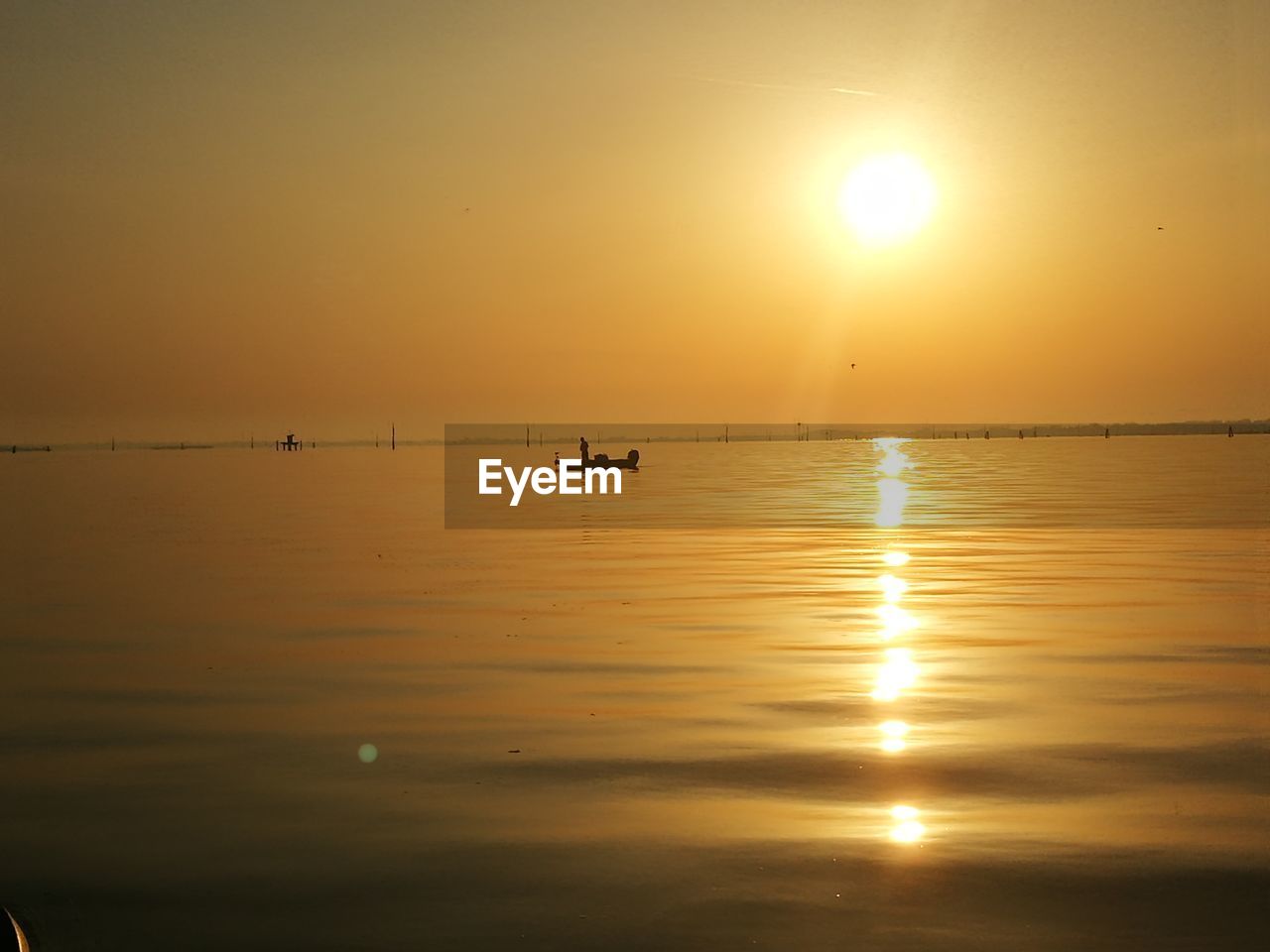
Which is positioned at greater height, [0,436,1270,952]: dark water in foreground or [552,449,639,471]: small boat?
[552,449,639,471]: small boat

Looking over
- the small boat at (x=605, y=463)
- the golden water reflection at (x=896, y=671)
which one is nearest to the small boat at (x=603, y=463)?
the small boat at (x=605, y=463)

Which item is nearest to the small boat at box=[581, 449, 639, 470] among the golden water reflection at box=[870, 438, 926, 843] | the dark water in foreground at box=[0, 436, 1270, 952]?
the golden water reflection at box=[870, 438, 926, 843]

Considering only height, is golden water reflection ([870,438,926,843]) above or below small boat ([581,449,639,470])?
below

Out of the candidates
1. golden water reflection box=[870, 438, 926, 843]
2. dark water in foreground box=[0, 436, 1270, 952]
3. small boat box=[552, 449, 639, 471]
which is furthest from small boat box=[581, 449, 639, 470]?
dark water in foreground box=[0, 436, 1270, 952]

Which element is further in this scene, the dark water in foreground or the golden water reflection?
the golden water reflection

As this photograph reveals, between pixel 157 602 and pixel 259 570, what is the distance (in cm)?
550

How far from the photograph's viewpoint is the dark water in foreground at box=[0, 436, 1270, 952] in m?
9.16

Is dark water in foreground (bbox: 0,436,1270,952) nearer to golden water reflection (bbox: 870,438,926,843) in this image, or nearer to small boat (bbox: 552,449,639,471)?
golden water reflection (bbox: 870,438,926,843)

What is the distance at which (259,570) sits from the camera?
101 ft

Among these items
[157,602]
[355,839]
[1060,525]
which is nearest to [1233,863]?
[355,839]

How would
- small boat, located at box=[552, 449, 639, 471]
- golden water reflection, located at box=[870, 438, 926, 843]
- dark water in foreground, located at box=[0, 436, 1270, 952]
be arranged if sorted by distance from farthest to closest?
small boat, located at box=[552, 449, 639, 471], golden water reflection, located at box=[870, 438, 926, 843], dark water in foreground, located at box=[0, 436, 1270, 952]

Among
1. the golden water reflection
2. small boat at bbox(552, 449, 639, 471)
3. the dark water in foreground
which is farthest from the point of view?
small boat at bbox(552, 449, 639, 471)

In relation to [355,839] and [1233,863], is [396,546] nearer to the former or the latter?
[355,839]

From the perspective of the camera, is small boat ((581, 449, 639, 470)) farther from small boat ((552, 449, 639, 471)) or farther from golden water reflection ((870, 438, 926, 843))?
golden water reflection ((870, 438, 926, 843))
